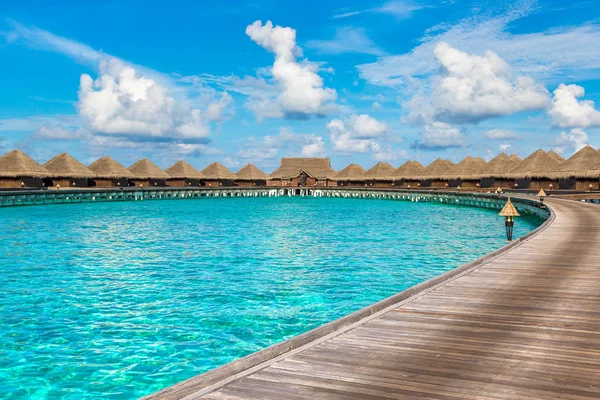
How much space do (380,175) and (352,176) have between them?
21.2 feet

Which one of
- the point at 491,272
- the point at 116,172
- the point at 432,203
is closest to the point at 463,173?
the point at 432,203

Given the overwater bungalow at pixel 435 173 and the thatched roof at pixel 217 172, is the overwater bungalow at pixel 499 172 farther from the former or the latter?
the thatched roof at pixel 217 172

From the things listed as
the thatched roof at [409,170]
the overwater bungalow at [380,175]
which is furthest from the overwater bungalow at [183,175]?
the thatched roof at [409,170]

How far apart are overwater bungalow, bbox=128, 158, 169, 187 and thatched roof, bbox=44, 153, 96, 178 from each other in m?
12.0

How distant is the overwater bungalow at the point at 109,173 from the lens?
75.7 metres

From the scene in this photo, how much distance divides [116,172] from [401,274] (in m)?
67.5

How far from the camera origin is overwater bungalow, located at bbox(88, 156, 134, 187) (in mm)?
75688

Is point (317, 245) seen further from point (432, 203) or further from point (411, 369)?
point (432, 203)

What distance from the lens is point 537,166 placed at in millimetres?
57844

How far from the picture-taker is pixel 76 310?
1222 centimetres

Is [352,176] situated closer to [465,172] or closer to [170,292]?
[465,172]

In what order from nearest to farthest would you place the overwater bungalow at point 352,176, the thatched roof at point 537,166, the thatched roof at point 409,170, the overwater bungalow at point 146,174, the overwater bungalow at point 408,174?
the thatched roof at point 537,166
the overwater bungalow at point 146,174
the overwater bungalow at point 408,174
the thatched roof at point 409,170
the overwater bungalow at point 352,176

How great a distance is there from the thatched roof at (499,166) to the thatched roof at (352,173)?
29.2 m

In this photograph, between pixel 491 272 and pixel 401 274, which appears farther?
pixel 401 274
